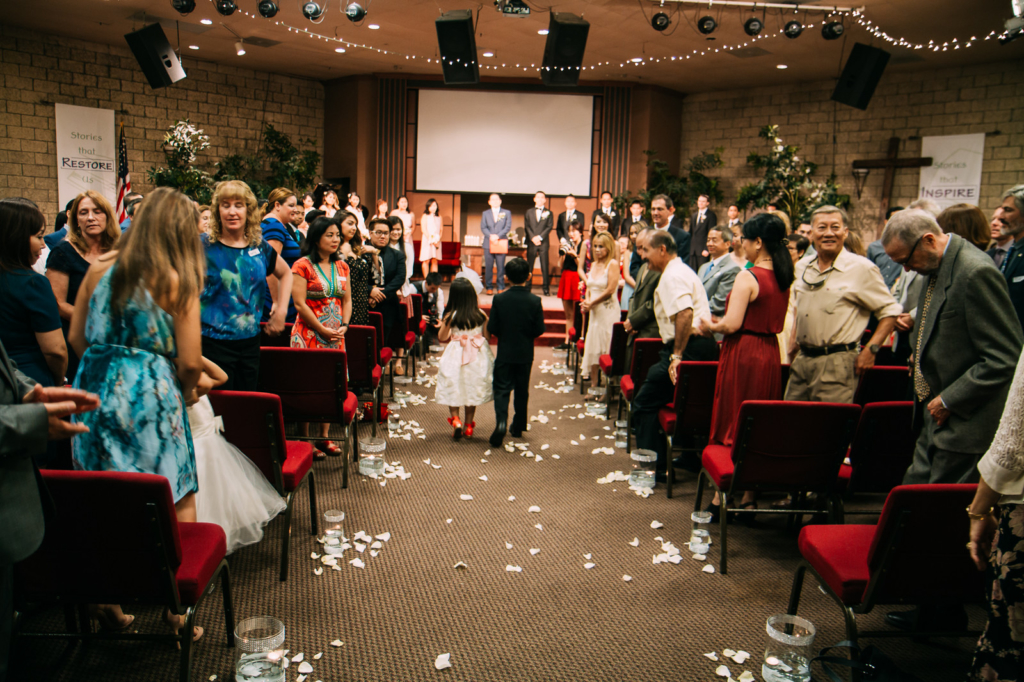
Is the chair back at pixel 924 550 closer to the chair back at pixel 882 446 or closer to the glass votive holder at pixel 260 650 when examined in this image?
the chair back at pixel 882 446

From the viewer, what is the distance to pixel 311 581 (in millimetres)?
2889

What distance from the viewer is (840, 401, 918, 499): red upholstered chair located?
2.84 metres

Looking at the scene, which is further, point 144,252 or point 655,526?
point 655,526

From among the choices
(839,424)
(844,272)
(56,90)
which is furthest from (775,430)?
(56,90)

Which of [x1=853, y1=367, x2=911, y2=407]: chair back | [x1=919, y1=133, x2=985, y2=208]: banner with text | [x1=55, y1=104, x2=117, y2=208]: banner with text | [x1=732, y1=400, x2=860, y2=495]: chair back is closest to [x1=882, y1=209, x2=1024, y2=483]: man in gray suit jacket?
[x1=732, y1=400, x2=860, y2=495]: chair back

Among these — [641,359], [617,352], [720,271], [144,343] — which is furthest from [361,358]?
[720,271]

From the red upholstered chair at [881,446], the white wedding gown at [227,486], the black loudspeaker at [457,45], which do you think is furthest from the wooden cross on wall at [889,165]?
the white wedding gown at [227,486]

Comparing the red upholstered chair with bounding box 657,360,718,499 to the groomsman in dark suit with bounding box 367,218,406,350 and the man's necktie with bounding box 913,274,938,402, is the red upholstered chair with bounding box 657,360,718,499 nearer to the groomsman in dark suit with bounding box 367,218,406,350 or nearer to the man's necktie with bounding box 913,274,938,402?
the man's necktie with bounding box 913,274,938,402

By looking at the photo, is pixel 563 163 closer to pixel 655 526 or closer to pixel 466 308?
pixel 466 308

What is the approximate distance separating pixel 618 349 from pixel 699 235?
7.58 m

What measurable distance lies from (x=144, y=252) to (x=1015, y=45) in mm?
12019

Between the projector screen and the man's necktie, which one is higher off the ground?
the projector screen

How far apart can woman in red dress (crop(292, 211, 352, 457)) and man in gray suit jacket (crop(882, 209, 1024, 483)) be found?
10.2ft

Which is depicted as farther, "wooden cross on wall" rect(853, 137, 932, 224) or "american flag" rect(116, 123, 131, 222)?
"wooden cross on wall" rect(853, 137, 932, 224)
